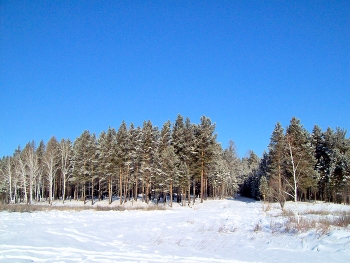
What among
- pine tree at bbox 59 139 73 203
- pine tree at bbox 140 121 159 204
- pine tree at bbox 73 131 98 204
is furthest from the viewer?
pine tree at bbox 73 131 98 204

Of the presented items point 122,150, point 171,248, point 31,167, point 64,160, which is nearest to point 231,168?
point 122,150

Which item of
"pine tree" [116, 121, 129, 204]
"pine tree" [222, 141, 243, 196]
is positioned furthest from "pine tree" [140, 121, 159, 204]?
"pine tree" [222, 141, 243, 196]

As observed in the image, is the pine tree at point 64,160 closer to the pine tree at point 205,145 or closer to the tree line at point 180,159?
the tree line at point 180,159

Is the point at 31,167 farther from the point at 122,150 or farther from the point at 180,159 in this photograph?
the point at 180,159

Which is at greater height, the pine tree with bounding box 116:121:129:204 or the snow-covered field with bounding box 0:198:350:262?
the pine tree with bounding box 116:121:129:204

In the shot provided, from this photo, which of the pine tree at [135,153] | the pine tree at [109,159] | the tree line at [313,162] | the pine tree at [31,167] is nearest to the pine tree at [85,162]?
the pine tree at [109,159]

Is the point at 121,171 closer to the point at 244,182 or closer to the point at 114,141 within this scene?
the point at 114,141

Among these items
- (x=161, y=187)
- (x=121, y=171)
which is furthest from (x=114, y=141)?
(x=161, y=187)

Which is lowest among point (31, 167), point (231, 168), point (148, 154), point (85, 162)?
point (231, 168)

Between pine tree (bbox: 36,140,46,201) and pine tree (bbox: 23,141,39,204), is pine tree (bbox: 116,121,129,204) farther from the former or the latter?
pine tree (bbox: 36,140,46,201)

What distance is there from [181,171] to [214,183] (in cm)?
2458

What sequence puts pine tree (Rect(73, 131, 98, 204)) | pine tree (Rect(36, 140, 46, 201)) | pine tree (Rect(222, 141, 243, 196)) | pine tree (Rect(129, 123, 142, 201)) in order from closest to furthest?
pine tree (Rect(129, 123, 142, 201)), pine tree (Rect(73, 131, 98, 204)), pine tree (Rect(36, 140, 46, 201)), pine tree (Rect(222, 141, 243, 196))

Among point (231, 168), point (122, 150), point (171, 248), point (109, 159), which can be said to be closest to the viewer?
point (171, 248)

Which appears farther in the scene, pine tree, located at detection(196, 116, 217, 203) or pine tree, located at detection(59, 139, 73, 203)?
pine tree, located at detection(59, 139, 73, 203)
